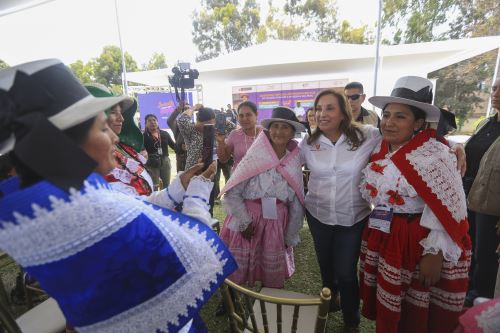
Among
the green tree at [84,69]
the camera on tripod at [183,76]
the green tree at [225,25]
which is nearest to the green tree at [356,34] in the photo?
the green tree at [225,25]

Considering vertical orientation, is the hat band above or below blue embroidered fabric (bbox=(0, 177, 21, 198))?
above

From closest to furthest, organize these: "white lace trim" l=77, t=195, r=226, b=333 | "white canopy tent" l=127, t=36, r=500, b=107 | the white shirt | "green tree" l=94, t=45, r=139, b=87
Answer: "white lace trim" l=77, t=195, r=226, b=333
the white shirt
"white canopy tent" l=127, t=36, r=500, b=107
"green tree" l=94, t=45, r=139, b=87

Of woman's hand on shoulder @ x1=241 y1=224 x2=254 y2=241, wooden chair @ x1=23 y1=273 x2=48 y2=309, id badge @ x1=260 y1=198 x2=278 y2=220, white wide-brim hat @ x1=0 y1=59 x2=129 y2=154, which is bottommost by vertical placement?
wooden chair @ x1=23 y1=273 x2=48 y2=309

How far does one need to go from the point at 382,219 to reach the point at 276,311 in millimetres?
904

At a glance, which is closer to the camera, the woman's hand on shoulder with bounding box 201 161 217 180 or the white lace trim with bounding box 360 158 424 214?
the woman's hand on shoulder with bounding box 201 161 217 180

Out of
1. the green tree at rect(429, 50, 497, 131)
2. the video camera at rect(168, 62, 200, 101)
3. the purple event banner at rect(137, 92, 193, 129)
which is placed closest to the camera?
the video camera at rect(168, 62, 200, 101)

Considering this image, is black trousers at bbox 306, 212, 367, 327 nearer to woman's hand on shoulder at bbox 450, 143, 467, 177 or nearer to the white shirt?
the white shirt

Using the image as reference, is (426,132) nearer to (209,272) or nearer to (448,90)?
(209,272)

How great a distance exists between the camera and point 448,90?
22.3 meters

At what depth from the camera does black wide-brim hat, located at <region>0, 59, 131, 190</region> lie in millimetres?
646

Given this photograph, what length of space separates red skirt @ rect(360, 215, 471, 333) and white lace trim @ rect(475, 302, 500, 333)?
82 centimetres

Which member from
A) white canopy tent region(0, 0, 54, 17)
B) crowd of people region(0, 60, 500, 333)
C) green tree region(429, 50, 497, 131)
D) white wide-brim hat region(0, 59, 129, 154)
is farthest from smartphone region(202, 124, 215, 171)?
green tree region(429, 50, 497, 131)

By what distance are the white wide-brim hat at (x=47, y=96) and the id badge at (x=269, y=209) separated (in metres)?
1.67

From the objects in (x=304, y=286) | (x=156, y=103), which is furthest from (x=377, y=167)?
(x=156, y=103)
